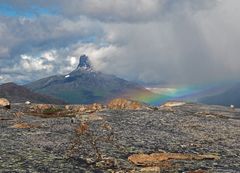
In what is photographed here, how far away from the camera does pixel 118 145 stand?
3659 cm

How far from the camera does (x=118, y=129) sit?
47812mm

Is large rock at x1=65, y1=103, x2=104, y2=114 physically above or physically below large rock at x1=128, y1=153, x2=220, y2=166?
above

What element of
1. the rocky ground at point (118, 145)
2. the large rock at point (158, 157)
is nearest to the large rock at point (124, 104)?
the rocky ground at point (118, 145)

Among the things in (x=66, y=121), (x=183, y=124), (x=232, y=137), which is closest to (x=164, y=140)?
(x=232, y=137)

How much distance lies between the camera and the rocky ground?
28641mm

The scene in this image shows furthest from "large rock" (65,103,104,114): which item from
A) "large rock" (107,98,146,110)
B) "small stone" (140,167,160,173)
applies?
"small stone" (140,167,160,173)

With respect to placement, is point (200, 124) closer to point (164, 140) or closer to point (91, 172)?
point (164, 140)

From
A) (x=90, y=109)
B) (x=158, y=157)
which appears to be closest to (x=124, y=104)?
(x=90, y=109)

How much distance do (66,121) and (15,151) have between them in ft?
80.4

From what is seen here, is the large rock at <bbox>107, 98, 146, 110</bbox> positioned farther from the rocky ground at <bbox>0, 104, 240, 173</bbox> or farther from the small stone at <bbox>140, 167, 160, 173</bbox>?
the small stone at <bbox>140, 167, 160, 173</bbox>

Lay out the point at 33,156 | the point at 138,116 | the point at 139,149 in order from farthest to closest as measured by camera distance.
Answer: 1. the point at 138,116
2. the point at 139,149
3. the point at 33,156

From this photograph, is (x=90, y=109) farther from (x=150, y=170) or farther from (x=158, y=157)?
(x=150, y=170)

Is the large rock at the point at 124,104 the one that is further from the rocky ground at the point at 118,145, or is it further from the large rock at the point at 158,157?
the large rock at the point at 158,157

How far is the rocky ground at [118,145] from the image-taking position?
28.6 m
